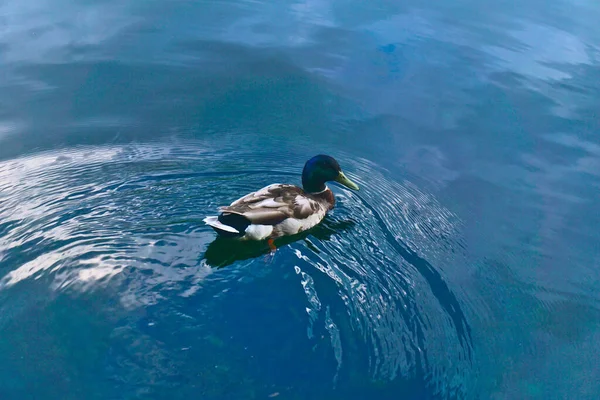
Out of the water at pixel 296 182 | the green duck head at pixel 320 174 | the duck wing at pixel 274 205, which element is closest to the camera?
the water at pixel 296 182

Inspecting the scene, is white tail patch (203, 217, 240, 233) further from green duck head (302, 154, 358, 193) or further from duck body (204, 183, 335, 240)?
green duck head (302, 154, 358, 193)

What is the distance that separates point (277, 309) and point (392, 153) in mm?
3275

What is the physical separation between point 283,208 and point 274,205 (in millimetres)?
112

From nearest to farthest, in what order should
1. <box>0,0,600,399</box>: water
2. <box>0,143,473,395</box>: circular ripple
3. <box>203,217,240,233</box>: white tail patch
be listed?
<box>0,0,600,399</box>: water → <box>0,143,473,395</box>: circular ripple → <box>203,217,240,233</box>: white tail patch

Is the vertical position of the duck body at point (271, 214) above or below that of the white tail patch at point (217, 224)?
below

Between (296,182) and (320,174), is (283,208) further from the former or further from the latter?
(296,182)

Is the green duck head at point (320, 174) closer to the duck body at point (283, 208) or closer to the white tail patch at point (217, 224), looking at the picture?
the duck body at point (283, 208)

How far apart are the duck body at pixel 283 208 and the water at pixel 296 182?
0.59 ft

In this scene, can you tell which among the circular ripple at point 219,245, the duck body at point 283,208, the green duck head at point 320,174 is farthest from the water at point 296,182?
the green duck head at point 320,174

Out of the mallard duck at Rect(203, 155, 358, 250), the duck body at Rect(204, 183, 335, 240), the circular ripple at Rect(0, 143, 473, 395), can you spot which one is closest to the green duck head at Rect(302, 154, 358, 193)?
the mallard duck at Rect(203, 155, 358, 250)

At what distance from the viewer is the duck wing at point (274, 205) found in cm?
592

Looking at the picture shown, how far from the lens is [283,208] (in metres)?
6.19

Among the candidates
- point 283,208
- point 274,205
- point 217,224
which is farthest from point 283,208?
point 217,224

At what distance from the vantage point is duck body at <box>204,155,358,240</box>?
18.9 feet
